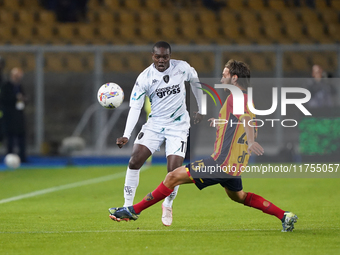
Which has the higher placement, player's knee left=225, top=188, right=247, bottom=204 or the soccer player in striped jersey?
the soccer player in striped jersey

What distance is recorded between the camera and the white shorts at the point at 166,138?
654 cm

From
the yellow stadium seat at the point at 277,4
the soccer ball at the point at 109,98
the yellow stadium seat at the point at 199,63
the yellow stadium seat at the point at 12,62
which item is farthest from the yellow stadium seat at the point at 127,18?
the soccer ball at the point at 109,98

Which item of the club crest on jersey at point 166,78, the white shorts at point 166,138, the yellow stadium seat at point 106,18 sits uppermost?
the yellow stadium seat at point 106,18

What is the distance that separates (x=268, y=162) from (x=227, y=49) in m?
3.26

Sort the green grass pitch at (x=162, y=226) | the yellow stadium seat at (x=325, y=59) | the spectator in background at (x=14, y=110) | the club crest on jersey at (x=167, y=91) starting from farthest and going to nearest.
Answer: the yellow stadium seat at (x=325, y=59)
the spectator in background at (x=14, y=110)
the club crest on jersey at (x=167, y=91)
the green grass pitch at (x=162, y=226)

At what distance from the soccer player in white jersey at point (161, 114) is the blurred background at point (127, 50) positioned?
24.9ft

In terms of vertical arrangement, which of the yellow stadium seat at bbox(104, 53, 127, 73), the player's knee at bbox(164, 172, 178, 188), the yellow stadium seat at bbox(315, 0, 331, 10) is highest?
the yellow stadium seat at bbox(315, 0, 331, 10)

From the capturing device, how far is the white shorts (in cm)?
654

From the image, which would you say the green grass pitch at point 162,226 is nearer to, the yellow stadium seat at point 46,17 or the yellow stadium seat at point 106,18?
the yellow stadium seat at point 106,18

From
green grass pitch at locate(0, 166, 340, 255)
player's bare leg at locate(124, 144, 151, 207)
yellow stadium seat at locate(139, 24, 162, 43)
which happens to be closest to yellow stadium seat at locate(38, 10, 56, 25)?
yellow stadium seat at locate(139, 24, 162, 43)

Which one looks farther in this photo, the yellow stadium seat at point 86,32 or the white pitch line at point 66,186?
the yellow stadium seat at point 86,32

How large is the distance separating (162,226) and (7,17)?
14646 mm

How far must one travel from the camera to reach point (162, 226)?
20.4 feet

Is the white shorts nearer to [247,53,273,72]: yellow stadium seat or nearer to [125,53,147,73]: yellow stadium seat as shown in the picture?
[247,53,273,72]: yellow stadium seat
